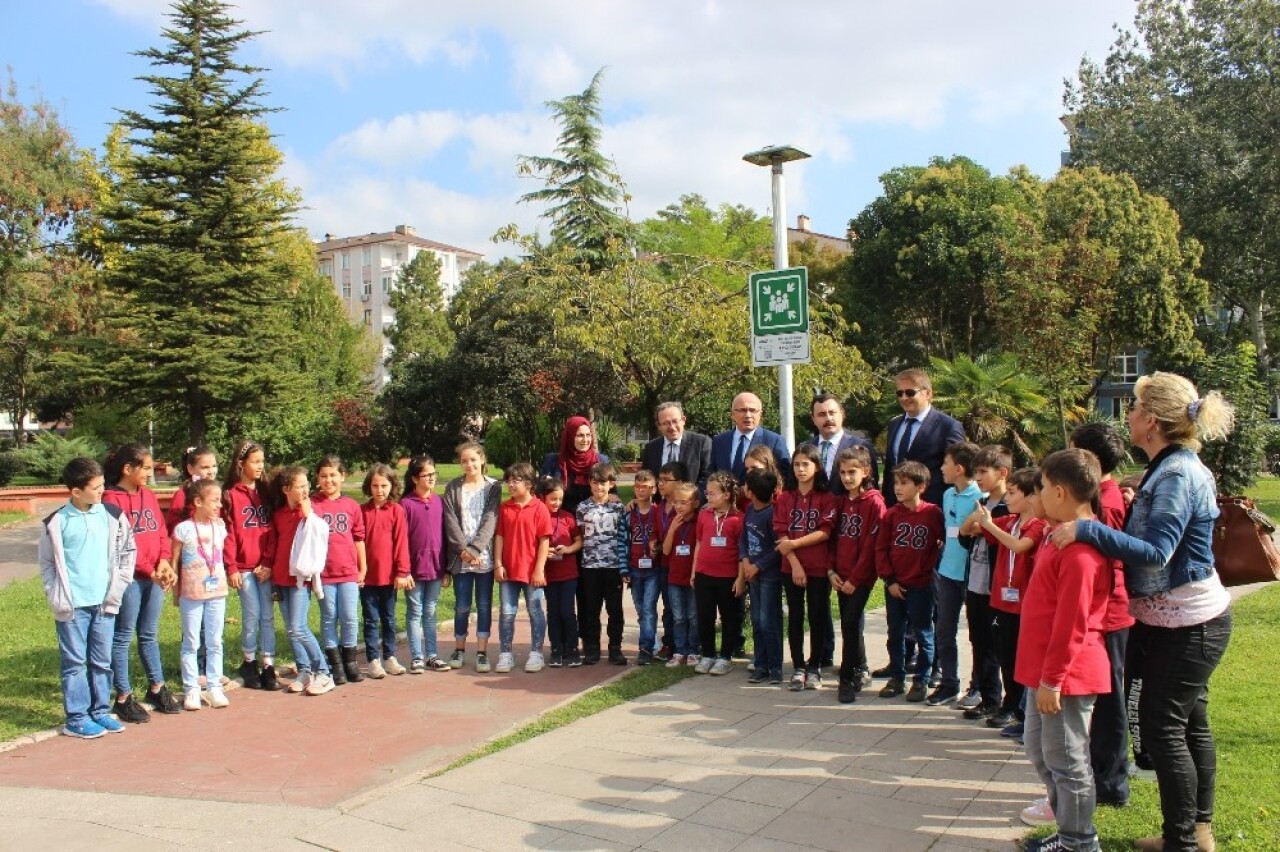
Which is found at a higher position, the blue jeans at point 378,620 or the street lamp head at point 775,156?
the street lamp head at point 775,156

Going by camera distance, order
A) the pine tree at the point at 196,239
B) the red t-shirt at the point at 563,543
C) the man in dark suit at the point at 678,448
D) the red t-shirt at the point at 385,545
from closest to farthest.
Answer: the red t-shirt at the point at 385,545 < the red t-shirt at the point at 563,543 < the man in dark suit at the point at 678,448 < the pine tree at the point at 196,239

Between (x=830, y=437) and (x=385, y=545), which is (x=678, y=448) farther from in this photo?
(x=385, y=545)

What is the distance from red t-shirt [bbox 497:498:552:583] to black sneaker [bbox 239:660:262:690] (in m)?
1.96

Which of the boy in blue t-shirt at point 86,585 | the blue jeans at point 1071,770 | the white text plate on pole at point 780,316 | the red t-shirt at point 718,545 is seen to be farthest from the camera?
the white text plate on pole at point 780,316

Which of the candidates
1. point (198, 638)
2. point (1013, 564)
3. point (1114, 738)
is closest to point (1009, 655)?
point (1013, 564)

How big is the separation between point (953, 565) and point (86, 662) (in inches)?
218

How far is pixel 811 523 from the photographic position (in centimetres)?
664

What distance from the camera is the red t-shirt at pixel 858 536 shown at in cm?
645

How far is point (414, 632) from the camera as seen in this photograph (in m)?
7.52

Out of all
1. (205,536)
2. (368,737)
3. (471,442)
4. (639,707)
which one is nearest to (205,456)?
A: (205,536)

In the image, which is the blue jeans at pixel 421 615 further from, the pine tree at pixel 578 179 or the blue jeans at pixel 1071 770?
the pine tree at pixel 578 179

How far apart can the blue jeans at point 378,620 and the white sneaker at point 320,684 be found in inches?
19.2

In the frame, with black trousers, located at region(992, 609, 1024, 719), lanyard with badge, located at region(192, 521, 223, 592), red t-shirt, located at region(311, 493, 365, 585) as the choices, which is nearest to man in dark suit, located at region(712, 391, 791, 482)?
black trousers, located at region(992, 609, 1024, 719)

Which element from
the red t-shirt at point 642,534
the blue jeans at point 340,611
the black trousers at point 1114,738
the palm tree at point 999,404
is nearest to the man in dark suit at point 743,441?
the red t-shirt at point 642,534
